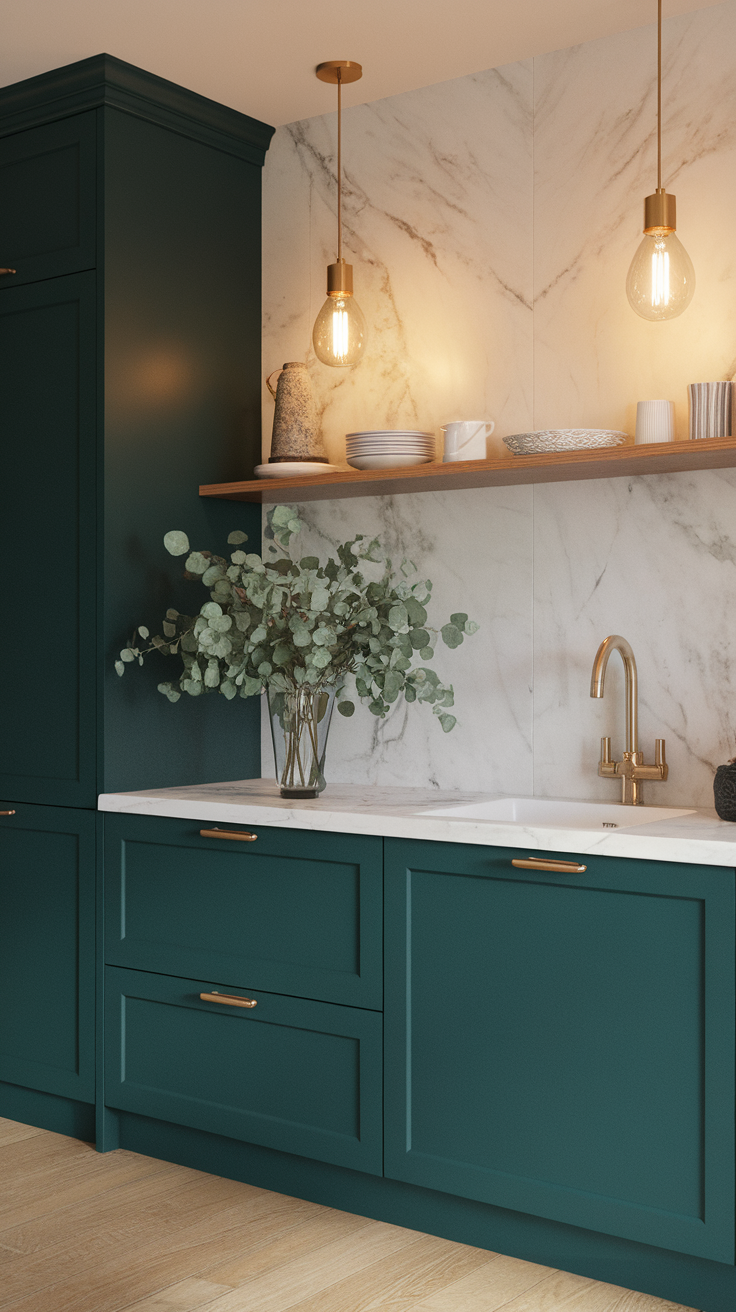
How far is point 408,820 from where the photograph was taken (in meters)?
2.49

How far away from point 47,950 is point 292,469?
1.33 meters

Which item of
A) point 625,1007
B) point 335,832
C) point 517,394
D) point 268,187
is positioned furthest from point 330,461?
point 625,1007

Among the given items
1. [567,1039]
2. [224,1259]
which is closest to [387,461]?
[567,1039]

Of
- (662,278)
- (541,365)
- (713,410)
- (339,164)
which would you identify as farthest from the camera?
(339,164)

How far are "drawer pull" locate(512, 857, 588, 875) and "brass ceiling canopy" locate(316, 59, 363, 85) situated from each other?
1939 millimetres

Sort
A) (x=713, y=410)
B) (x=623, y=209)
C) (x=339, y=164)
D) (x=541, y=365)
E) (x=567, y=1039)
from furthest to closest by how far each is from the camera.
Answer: (x=339, y=164) → (x=541, y=365) → (x=623, y=209) → (x=713, y=410) → (x=567, y=1039)

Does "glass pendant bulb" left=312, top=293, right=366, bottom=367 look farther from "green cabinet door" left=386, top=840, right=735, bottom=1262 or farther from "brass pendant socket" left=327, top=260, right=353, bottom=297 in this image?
"green cabinet door" left=386, top=840, right=735, bottom=1262

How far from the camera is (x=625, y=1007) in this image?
2.22 meters

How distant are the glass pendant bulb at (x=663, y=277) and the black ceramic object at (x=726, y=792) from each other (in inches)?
34.5

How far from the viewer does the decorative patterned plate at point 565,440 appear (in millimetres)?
2656

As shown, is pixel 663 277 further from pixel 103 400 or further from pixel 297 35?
pixel 103 400

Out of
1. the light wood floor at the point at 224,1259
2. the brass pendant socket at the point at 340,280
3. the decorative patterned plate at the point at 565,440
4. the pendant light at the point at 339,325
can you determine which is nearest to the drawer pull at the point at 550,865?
the light wood floor at the point at 224,1259

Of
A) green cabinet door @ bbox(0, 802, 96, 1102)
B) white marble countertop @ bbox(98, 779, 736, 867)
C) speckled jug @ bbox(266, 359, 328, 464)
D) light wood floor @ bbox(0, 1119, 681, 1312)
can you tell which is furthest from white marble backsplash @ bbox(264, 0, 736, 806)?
light wood floor @ bbox(0, 1119, 681, 1312)

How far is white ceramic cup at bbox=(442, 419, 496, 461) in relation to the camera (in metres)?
2.89
